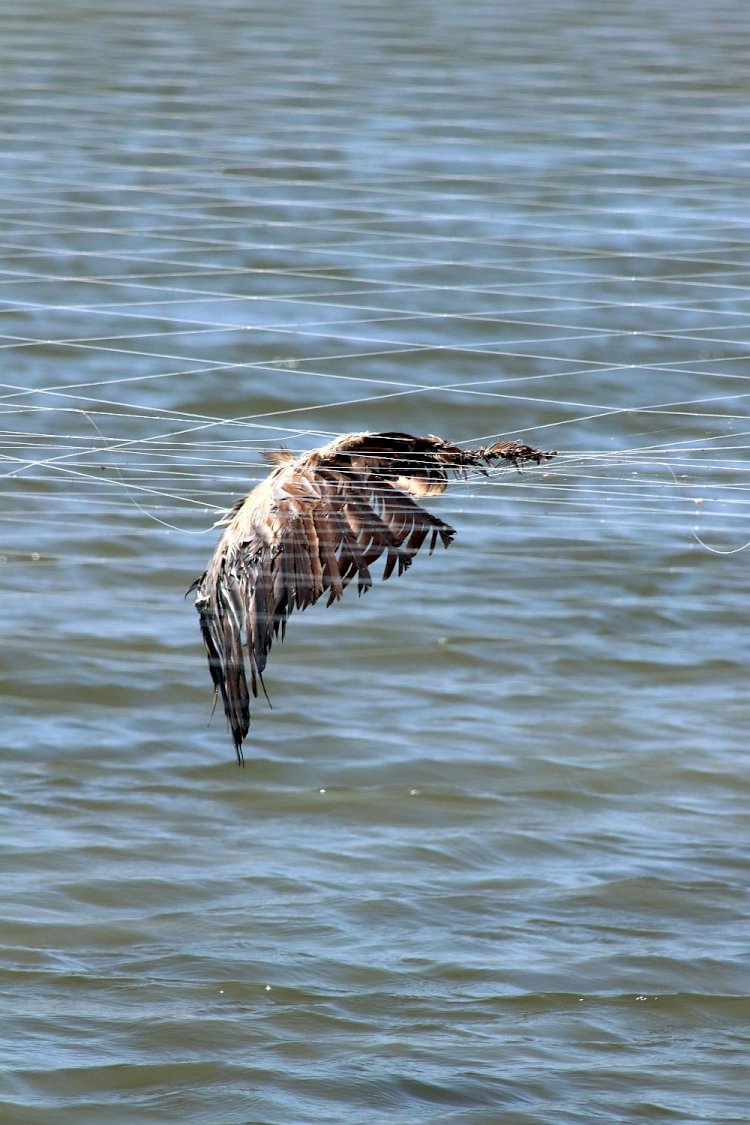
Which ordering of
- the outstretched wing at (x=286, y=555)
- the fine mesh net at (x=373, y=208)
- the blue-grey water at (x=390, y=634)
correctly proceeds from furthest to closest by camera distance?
the fine mesh net at (x=373, y=208) → the blue-grey water at (x=390, y=634) → the outstretched wing at (x=286, y=555)

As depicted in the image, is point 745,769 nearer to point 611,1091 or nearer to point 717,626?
point 717,626

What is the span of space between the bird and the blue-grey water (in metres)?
0.34

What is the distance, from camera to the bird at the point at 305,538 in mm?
2695

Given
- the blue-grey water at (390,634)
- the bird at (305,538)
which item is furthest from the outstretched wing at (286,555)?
the blue-grey water at (390,634)

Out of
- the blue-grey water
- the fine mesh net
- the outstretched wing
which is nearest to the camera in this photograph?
the outstretched wing

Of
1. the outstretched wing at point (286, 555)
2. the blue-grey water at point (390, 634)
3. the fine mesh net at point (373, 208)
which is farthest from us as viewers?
the fine mesh net at point (373, 208)

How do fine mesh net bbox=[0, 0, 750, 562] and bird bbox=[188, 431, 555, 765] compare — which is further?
fine mesh net bbox=[0, 0, 750, 562]

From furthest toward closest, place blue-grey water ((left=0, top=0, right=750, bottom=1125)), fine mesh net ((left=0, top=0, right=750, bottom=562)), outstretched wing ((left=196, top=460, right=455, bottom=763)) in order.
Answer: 1. fine mesh net ((left=0, top=0, right=750, bottom=562))
2. blue-grey water ((left=0, top=0, right=750, bottom=1125))
3. outstretched wing ((left=196, top=460, right=455, bottom=763))

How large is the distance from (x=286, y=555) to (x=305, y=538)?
0.16 feet

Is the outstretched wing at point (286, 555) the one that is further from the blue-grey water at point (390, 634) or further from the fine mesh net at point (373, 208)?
the fine mesh net at point (373, 208)

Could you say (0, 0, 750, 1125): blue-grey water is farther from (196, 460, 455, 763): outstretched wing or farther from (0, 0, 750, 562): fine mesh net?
(196, 460, 455, 763): outstretched wing

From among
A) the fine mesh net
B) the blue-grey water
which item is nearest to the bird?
the blue-grey water

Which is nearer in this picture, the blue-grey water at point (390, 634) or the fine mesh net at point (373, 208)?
the blue-grey water at point (390, 634)

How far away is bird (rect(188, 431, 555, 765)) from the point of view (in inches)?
106
